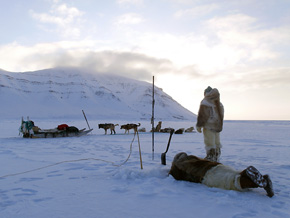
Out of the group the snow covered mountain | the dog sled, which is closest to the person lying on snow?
the dog sled

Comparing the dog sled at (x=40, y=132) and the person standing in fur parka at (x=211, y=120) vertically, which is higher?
the person standing in fur parka at (x=211, y=120)

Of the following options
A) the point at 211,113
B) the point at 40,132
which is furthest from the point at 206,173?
the point at 40,132

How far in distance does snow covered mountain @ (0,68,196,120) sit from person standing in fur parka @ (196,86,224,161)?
90.2 meters

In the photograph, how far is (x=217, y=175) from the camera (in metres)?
4.27

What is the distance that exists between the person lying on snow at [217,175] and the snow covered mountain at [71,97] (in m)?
91.1

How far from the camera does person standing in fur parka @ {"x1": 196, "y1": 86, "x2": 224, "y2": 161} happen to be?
6.36 metres

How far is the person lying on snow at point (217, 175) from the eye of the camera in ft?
12.4

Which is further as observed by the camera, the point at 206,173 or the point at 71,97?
the point at 71,97

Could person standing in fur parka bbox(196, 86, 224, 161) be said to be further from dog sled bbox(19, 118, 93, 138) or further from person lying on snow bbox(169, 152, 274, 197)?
dog sled bbox(19, 118, 93, 138)

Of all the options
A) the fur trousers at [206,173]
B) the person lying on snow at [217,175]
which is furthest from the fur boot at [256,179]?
the fur trousers at [206,173]

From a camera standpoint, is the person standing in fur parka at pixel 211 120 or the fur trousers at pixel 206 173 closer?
the fur trousers at pixel 206 173

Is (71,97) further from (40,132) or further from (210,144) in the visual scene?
(210,144)

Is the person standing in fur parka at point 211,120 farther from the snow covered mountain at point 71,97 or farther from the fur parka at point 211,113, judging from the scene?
the snow covered mountain at point 71,97

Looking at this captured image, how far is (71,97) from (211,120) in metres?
123
